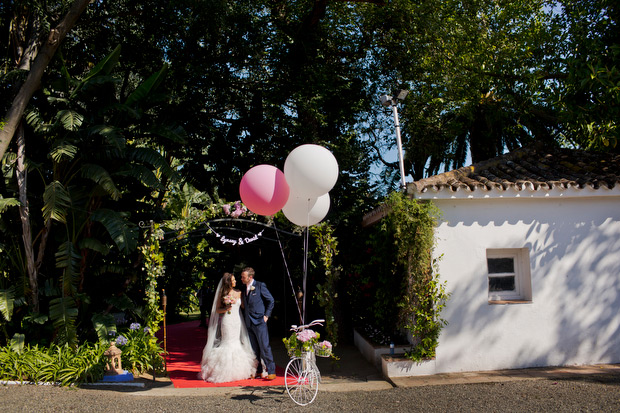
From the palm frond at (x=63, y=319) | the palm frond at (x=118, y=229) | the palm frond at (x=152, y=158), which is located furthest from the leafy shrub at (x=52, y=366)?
the palm frond at (x=152, y=158)

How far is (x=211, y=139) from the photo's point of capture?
13203mm

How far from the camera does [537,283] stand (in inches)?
341

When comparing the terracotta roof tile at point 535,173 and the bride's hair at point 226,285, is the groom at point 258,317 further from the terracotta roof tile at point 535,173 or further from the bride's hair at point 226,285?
the terracotta roof tile at point 535,173

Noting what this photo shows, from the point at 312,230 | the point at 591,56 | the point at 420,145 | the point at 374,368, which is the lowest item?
the point at 374,368

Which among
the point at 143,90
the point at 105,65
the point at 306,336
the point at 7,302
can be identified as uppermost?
the point at 105,65

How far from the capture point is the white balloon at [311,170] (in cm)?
A: 680

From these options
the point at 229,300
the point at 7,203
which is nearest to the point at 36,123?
the point at 7,203

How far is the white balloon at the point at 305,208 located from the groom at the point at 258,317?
64.4 inches

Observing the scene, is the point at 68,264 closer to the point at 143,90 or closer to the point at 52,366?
the point at 52,366

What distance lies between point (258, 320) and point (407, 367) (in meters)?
2.65

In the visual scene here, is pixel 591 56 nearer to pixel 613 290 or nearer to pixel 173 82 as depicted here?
pixel 613 290

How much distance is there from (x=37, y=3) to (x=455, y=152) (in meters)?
14.6

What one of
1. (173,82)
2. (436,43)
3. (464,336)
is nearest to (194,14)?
(173,82)

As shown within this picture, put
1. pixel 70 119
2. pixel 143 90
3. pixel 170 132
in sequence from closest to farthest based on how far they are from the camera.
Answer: pixel 70 119
pixel 143 90
pixel 170 132
